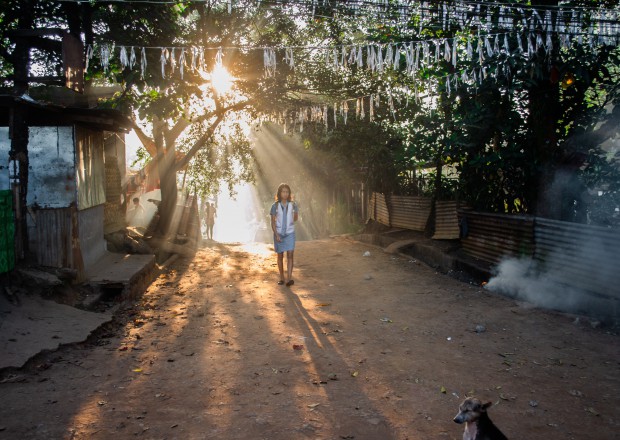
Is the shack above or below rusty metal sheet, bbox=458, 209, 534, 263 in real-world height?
above

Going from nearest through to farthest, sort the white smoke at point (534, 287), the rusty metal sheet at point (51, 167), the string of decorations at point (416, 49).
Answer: the white smoke at point (534, 287) < the string of decorations at point (416, 49) < the rusty metal sheet at point (51, 167)

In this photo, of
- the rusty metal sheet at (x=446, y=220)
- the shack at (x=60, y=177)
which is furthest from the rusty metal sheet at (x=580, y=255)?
the shack at (x=60, y=177)

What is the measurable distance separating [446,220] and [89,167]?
338 inches

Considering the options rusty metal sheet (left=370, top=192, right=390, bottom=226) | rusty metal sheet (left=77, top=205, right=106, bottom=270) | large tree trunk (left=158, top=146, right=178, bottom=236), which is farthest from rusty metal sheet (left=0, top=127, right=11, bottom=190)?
rusty metal sheet (left=370, top=192, right=390, bottom=226)

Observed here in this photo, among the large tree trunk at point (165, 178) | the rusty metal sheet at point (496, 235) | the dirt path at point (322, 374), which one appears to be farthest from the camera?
the large tree trunk at point (165, 178)

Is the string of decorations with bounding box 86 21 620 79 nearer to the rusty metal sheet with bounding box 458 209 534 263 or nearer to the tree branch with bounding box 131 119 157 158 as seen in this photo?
the rusty metal sheet with bounding box 458 209 534 263

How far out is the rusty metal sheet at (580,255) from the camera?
5930mm

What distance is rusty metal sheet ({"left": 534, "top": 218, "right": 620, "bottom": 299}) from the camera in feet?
19.5

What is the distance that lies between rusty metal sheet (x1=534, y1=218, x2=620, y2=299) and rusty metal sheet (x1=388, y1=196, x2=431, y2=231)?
5.63 metres

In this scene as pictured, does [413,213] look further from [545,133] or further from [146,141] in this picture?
[146,141]

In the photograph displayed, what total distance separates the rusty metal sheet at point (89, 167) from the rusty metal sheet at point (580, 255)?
8.06 metres

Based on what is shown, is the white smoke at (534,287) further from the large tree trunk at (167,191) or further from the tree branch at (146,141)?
the tree branch at (146,141)

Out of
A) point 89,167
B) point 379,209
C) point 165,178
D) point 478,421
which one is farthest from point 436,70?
point 165,178

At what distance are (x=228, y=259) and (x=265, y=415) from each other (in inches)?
374
